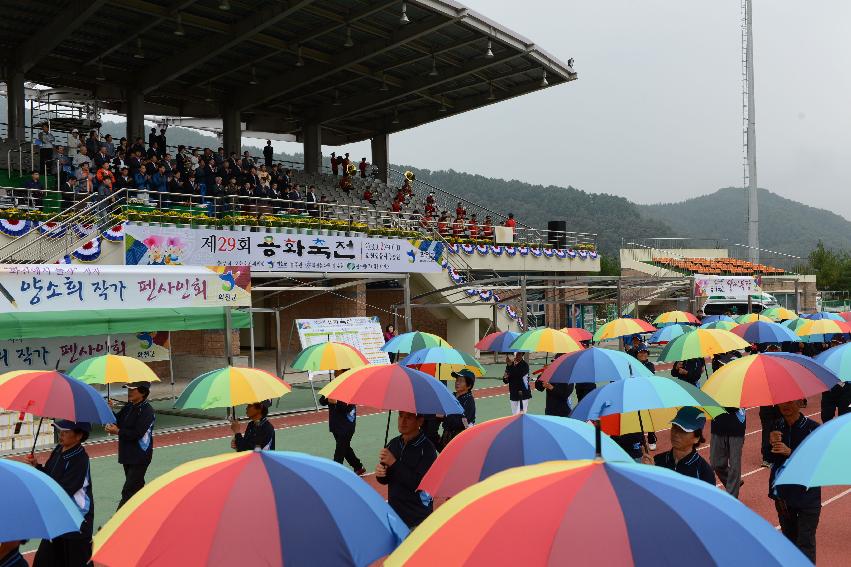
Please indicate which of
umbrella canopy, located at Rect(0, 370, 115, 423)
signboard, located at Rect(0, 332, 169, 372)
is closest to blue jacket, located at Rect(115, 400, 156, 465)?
umbrella canopy, located at Rect(0, 370, 115, 423)

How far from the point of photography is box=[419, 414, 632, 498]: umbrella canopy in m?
5.01

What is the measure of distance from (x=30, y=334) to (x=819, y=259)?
7658cm

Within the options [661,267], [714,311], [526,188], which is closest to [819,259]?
[661,267]

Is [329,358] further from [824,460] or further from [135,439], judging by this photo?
[824,460]

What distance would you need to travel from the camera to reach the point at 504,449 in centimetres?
511

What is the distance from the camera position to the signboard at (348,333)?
1945 centimetres

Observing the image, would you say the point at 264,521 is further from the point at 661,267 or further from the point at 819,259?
the point at 819,259

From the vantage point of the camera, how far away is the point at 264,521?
11.1 feet

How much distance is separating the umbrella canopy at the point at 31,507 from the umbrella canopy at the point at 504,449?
197 centimetres

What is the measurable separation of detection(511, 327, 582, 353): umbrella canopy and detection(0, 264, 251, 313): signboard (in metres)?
5.89

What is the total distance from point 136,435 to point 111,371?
2580 mm

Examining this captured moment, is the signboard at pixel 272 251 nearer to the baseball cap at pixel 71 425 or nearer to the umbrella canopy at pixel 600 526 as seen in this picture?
the baseball cap at pixel 71 425

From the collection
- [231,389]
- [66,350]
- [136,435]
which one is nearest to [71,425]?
[231,389]

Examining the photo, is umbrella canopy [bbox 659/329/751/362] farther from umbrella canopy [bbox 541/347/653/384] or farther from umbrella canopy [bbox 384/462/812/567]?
umbrella canopy [bbox 384/462/812/567]
